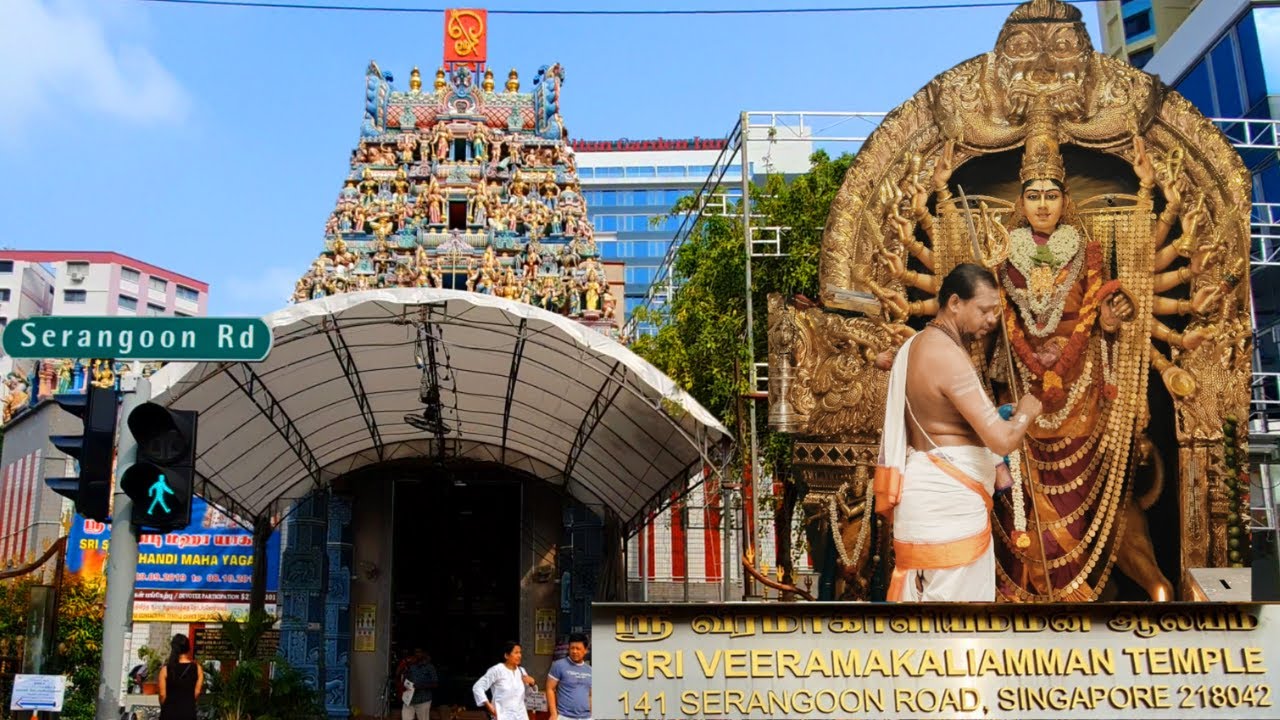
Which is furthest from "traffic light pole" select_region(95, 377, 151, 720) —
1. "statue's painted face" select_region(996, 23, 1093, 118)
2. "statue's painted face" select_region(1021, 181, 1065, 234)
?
"statue's painted face" select_region(996, 23, 1093, 118)

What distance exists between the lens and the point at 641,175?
7344 cm

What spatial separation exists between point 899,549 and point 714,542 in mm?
10956

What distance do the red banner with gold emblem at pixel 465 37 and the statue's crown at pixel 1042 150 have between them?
18.8m

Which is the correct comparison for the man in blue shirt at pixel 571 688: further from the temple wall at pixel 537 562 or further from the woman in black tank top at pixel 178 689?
the temple wall at pixel 537 562

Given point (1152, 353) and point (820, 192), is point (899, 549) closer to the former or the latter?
point (1152, 353)

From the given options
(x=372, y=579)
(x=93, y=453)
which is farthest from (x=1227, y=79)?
(x=93, y=453)

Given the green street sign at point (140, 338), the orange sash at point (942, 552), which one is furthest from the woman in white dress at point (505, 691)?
the orange sash at point (942, 552)

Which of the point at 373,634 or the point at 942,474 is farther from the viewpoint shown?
the point at 373,634

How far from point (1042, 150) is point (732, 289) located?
523cm

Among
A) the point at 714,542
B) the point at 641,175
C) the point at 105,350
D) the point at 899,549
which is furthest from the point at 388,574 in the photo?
the point at 641,175

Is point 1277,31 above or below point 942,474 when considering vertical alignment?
above

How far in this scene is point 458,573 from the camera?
2523 cm

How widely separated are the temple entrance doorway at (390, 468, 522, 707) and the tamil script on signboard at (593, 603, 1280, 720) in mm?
16203

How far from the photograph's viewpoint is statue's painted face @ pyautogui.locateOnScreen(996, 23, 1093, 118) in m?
17.3
